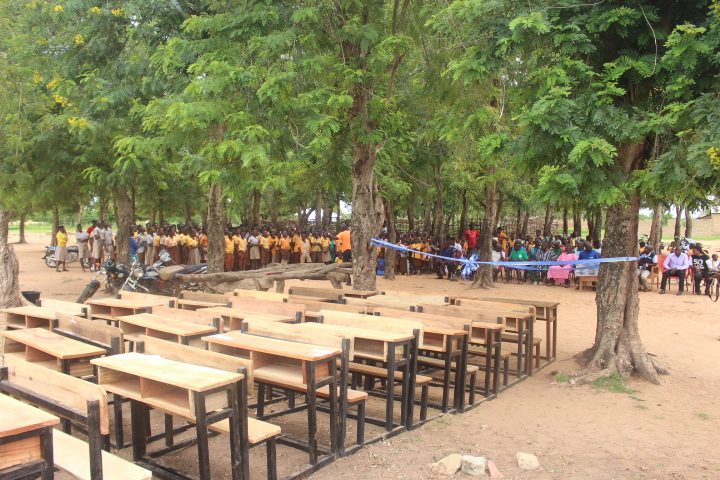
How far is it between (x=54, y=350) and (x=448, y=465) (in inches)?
128

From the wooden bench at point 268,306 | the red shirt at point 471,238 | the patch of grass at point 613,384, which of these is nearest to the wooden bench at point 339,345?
the wooden bench at point 268,306

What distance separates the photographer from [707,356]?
913 cm

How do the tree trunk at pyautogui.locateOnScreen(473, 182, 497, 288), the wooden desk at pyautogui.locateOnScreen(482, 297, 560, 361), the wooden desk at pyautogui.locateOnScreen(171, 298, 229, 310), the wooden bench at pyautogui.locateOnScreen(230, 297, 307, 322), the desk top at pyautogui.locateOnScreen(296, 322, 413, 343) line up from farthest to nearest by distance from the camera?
the tree trunk at pyautogui.locateOnScreen(473, 182, 497, 288) → the wooden desk at pyautogui.locateOnScreen(482, 297, 560, 361) → the wooden desk at pyautogui.locateOnScreen(171, 298, 229, 310) → the wooden bench at pyautogui.locateOnScreen(230, 297, 307, 322) → the desk top at pyautogui.locateOnScreen(296, 322, 413, 343)

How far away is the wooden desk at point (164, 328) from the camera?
522 centimetres

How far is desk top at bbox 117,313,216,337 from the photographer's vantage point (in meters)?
5.23

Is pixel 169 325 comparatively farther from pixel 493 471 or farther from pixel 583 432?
pixel 583 432

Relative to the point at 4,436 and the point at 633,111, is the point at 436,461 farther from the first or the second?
the point at 633,111

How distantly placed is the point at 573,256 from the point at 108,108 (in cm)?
1388

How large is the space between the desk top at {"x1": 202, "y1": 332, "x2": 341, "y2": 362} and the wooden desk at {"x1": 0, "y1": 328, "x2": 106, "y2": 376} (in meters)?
0.95

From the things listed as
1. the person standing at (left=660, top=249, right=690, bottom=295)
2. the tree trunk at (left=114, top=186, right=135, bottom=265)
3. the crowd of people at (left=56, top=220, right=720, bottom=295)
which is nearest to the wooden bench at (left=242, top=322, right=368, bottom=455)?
the tree trunk at (left=114, top=186, right=135, bottom=265)

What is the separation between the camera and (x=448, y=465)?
15.2 ft

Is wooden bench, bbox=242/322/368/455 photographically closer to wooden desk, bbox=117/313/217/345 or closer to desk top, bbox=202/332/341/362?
desk top, bbox=202/332/341/362

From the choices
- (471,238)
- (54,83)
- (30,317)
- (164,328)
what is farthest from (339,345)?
(471,238)

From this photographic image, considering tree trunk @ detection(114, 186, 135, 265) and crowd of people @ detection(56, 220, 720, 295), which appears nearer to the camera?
tree trunk @ detection(114, 186, 135, 265)
